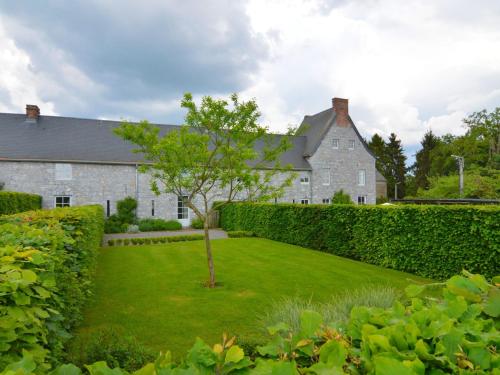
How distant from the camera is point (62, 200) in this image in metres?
25.0

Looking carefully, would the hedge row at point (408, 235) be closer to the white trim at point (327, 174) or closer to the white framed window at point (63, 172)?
the white trim at point (327, 174)

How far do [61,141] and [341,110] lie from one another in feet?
81.6

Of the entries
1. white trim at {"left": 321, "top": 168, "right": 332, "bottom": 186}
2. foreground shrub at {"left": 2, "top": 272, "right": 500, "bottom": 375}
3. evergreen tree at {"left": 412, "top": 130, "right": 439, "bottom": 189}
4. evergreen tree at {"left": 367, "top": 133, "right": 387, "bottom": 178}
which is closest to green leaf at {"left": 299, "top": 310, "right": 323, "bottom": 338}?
foreground shrub at {"left": 2, "top": 272, "right": 500, "bottom": 375}

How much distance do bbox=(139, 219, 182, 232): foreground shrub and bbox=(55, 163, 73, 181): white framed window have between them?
627 centimetres

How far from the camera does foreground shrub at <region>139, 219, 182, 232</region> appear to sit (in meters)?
24.8

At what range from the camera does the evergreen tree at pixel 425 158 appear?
5741 cm

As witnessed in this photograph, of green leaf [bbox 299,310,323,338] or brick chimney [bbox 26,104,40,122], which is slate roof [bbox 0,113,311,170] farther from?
green leaf [bbox 299,310,323,338]

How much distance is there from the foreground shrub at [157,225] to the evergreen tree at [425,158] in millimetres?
45896

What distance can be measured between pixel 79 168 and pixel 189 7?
1888cm

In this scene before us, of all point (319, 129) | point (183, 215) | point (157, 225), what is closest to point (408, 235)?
point (157, 225)

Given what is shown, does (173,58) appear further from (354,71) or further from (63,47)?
(354,71)

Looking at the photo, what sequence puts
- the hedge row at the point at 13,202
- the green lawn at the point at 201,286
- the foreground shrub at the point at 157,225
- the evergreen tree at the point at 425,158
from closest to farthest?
the green lawn at the point at 201,286 < the hedge row at the point at 13,202 < the foreground shrub at the point at 157,225 < the evergreen tree at the point at 425,158

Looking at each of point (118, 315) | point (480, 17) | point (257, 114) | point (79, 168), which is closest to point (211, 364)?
point (118, 315)

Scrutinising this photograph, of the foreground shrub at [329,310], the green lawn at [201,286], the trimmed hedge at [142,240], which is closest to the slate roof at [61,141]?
the trimmed hedge at [142,240]
